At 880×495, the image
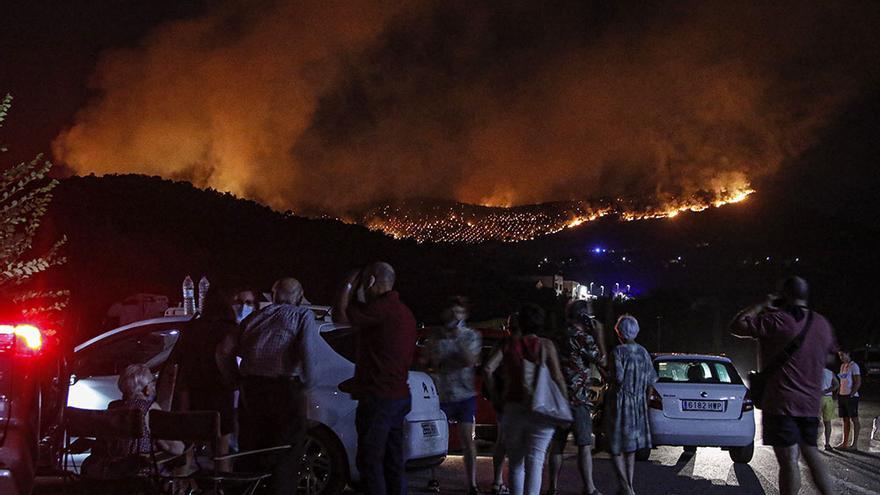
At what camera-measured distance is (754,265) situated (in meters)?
108


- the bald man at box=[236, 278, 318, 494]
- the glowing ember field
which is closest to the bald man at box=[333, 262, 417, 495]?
the bald man at box=[236, 278, 318, 494]

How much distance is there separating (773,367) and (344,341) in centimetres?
356

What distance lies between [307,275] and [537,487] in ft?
120

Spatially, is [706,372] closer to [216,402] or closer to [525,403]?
[525,403]

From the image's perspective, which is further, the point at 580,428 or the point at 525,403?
the point at 580,428

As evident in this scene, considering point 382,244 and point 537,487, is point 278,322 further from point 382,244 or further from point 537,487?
point 382,244

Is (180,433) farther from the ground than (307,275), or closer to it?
closer to it

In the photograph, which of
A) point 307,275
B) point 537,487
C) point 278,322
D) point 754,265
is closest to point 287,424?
point 278,322

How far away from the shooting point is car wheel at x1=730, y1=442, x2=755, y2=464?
12078 mm

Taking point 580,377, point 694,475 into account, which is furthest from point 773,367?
point 694,475

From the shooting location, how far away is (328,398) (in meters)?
8.11

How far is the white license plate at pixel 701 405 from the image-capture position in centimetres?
1203

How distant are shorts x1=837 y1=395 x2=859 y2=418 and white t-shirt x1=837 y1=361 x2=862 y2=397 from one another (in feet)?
0.30

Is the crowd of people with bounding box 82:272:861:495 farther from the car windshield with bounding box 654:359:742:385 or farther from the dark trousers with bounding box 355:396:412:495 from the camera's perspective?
the car windshield with bounding box 654:359:742:385
